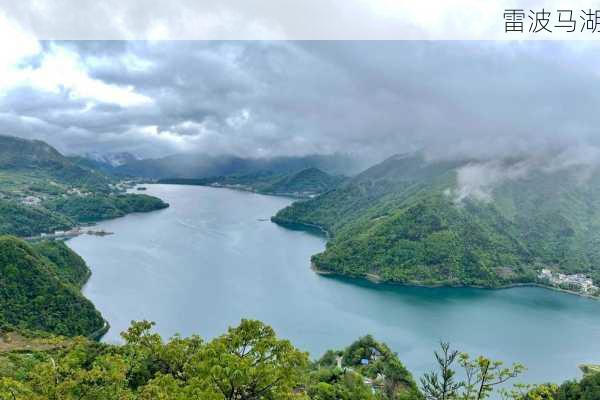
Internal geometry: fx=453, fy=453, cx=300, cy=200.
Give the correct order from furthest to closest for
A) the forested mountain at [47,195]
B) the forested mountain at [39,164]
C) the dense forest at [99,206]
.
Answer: the forested mountain at [39,164], the dense forest at [99,206], the forested mountain at [47,195]

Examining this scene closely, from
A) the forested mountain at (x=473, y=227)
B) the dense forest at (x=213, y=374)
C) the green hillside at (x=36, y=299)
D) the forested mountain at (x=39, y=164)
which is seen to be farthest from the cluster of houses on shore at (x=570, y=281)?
the forested mountain at (x=39, y=164)

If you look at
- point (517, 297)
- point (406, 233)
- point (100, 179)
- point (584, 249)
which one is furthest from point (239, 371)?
point (100, 179)

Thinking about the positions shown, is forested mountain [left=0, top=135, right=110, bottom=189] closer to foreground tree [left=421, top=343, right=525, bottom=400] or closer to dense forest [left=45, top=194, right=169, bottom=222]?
dense forest [left=45, top=194, right=169, bottom=222]

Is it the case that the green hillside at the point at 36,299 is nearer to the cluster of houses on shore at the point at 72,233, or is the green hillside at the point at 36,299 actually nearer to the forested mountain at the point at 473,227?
the forested mountain at the point at 473,227

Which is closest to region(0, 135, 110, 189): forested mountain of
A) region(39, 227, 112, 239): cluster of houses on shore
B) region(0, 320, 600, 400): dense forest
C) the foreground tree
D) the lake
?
region(39, 227, 112, 239): cluster of houses on shore

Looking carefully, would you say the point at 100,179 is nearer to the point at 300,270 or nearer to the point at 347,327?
the point at 300,270

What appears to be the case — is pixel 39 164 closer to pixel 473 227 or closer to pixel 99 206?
pixel 99 206

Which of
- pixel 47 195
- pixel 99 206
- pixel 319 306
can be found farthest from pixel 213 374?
pixel 47 195
